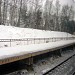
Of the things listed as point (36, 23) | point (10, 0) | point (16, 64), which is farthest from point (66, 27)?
point (16, 64)

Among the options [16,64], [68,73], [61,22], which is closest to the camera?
[68,73]

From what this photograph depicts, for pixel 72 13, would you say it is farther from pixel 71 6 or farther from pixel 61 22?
pixel 61 22

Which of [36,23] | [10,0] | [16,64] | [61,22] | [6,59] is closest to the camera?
[6,59]

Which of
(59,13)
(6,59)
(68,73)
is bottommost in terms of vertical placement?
(68,73)

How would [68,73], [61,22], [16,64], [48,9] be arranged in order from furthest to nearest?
[61,22] → [48,9] → [16,64] → [68,73]

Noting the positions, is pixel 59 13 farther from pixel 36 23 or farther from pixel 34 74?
pixel 34 74

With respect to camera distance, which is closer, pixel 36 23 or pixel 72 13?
pixel 36 23

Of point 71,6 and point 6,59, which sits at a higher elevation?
point 71,6

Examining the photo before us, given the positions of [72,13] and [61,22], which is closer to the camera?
[61,22]

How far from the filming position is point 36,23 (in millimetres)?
55531

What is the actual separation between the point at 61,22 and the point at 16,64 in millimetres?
71994

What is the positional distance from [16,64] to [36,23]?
40.8 metres

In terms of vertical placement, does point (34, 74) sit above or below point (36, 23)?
below

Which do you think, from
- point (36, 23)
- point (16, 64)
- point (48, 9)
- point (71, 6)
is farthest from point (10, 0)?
point (71, 6)
